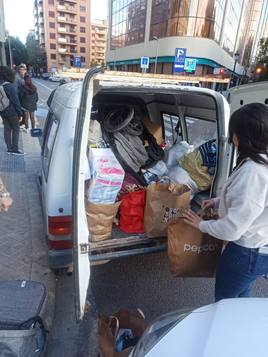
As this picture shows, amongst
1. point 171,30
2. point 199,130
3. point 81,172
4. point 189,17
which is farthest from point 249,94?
point 171,30

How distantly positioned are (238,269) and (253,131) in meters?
0.91

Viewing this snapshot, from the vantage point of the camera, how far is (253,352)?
1195 millimetres

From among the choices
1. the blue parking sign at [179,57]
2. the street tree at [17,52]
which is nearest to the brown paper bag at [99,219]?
the blue parking sign at [179,57]

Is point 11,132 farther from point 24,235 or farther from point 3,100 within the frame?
point 24,235

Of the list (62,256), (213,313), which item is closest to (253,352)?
(213,313)

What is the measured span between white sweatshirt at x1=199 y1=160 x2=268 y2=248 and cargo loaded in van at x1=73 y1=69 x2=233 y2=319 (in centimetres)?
96

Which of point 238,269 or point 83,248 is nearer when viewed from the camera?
point 238,269

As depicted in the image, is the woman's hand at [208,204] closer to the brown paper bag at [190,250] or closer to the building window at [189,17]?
the brown paper bag at [190,250]

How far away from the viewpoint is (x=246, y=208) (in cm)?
160

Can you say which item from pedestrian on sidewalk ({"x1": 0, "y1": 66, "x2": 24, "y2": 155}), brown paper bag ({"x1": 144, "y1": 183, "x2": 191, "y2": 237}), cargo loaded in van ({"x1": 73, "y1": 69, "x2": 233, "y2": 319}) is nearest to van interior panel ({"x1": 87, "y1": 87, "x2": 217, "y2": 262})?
cargo loaded in van ({"x1": 73, "y1": 69, "x2": 233, "y2": 319})

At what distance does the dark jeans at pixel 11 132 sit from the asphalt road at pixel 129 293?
4755 mm

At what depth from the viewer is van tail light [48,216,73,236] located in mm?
2488

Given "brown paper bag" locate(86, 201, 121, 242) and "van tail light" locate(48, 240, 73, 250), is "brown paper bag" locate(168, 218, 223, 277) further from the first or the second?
"van tail light" locate(48, 240, 73, 250)

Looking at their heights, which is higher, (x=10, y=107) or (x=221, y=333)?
(x=10, y=107)
